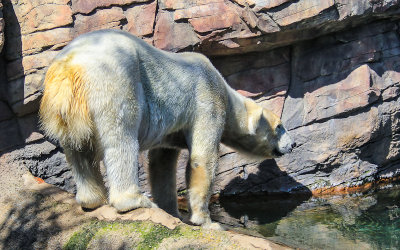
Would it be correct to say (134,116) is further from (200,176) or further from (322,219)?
(322,219)

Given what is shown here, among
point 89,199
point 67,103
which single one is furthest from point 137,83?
point 89,199

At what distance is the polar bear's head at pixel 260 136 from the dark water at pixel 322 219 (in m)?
0.87

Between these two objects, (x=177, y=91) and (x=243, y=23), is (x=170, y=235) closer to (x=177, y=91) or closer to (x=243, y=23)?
(x=177, y=91)

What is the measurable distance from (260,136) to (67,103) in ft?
9.79

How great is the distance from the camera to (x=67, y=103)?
4508 mm

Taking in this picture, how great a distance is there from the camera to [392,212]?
262 inches

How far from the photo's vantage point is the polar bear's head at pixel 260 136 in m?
6.56

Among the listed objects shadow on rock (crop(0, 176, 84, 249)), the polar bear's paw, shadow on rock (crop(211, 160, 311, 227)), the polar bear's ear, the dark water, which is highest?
the polar bear's ear

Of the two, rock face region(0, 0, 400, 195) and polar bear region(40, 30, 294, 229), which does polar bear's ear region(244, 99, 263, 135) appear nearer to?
polar bear region(40, 30, 294, 229)

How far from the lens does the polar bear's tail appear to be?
4.50m

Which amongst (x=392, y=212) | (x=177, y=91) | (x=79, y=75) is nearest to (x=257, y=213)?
(x=392, y=212)

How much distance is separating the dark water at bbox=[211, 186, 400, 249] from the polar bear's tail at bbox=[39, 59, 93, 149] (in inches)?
95.4

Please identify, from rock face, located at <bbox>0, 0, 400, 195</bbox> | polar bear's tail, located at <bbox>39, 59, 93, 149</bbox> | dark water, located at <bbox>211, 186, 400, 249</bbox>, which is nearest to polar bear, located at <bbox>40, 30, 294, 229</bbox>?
polar bear's tail, located at <bbox>39, 59, 93, 149</bbox>

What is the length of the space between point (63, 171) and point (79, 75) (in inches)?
133
